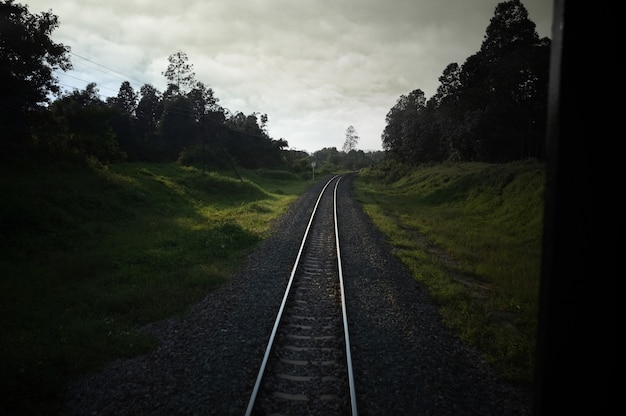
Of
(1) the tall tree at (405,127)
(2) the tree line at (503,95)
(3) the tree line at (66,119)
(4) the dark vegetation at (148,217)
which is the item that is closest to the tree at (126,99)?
(3) the tree line at (66,119)

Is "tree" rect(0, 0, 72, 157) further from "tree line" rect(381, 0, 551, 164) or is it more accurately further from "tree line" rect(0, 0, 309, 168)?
"tree line" rect(381, 0, 551, 164)

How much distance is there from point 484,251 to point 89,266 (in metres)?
13.8

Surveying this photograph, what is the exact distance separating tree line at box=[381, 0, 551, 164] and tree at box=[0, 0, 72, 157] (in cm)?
3420

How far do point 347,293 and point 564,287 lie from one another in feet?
22.2

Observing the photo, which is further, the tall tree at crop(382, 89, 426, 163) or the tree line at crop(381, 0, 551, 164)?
the tall tree at crop(382, 89, 426, 163)

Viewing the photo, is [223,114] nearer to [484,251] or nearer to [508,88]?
[508,88]

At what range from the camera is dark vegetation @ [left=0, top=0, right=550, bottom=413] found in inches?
261

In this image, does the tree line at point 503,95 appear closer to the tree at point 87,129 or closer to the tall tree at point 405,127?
the tall tree at point 405,127

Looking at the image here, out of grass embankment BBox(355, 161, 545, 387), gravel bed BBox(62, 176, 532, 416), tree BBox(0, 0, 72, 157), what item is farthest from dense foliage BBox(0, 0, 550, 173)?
gravel bed BBox(62, 176, 532, 416)

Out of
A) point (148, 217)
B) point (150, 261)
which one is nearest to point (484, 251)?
point (150, 261)

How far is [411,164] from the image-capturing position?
53.8 meters

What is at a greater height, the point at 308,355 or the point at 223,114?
the point at 223,114

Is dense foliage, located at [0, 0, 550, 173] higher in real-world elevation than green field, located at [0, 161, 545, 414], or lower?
higher

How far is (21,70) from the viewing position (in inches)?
741
